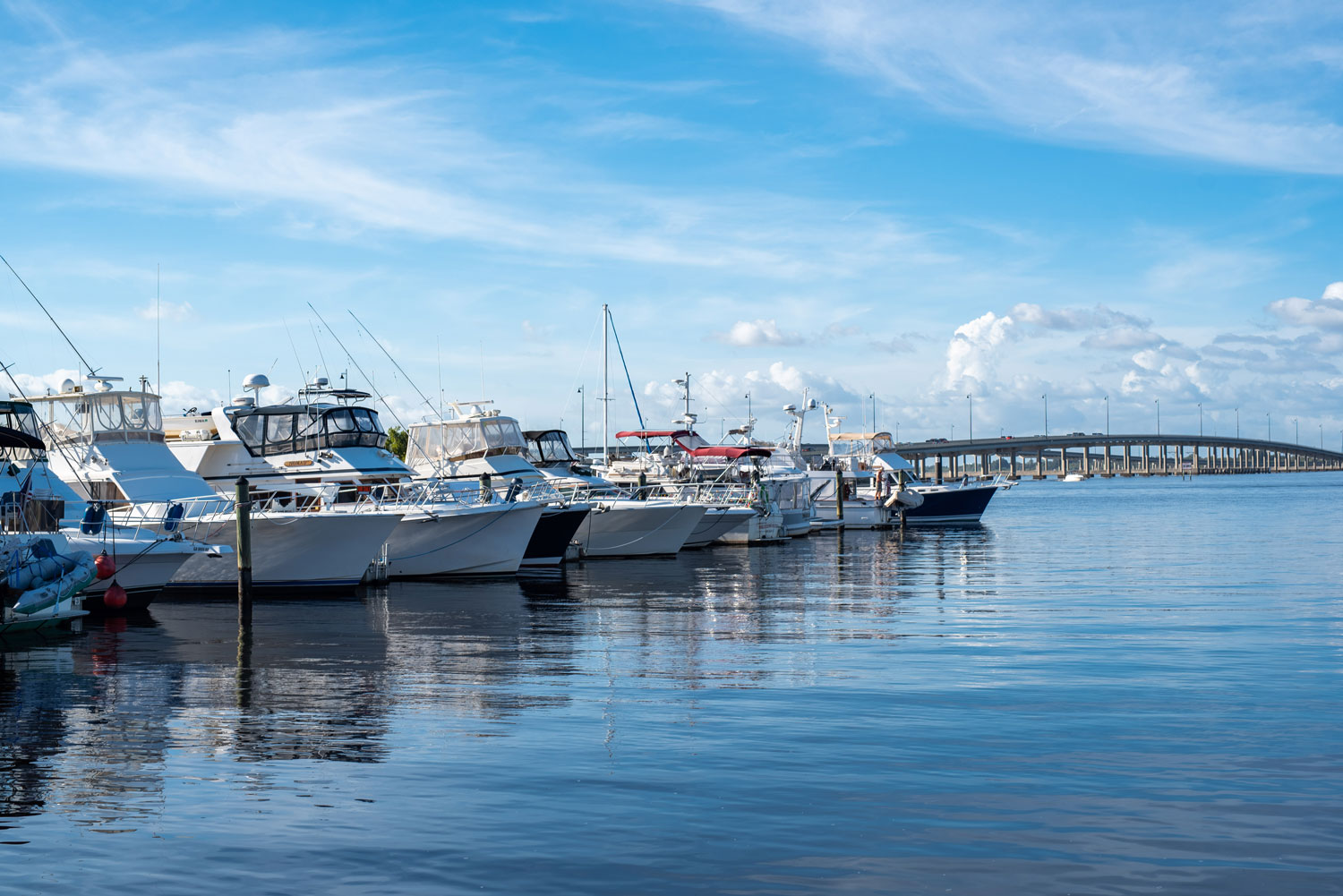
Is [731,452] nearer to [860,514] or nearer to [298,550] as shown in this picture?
[860,514]

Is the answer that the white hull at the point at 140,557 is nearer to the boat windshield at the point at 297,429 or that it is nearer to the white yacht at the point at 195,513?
the white yacht at the point at 195,513

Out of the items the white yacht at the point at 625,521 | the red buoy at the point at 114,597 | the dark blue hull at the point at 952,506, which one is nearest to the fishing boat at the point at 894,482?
the dark blue hull at the point at 952,506

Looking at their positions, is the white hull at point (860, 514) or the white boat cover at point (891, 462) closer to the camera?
the white hull at point (860, 514)

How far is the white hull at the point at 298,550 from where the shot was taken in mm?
29422

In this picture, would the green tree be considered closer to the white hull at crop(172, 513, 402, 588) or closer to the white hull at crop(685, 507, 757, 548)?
the white hull at crop(685, 507, 757, 548)

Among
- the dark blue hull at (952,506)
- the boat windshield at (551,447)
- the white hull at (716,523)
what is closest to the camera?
the boat windshield at (551,447)

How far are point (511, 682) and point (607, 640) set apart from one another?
490cm

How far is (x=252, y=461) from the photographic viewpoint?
114 ft

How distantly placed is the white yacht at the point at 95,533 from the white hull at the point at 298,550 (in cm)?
266

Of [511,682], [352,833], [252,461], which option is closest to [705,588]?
[252,461]

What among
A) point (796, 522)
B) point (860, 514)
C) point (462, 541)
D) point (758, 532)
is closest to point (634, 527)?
point (758, 532)

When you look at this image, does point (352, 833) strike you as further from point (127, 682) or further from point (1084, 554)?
point (1084, 554)

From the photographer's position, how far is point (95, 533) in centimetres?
2552

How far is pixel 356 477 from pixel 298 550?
3.75 m
